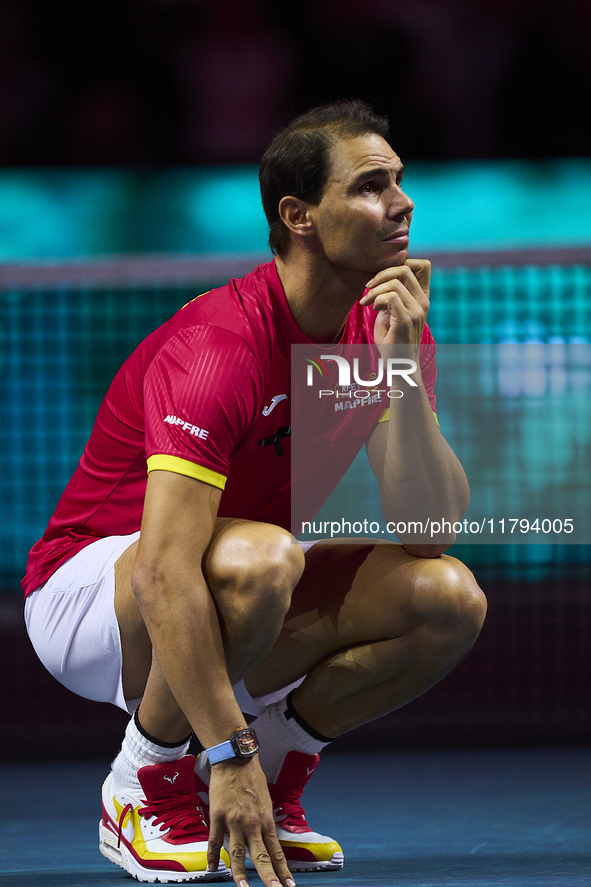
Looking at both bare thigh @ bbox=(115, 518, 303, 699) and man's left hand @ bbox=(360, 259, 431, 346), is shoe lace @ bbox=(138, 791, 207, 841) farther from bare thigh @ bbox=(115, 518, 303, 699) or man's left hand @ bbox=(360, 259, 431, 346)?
man's left hand @ bbox=(360, 259, 431, 346)

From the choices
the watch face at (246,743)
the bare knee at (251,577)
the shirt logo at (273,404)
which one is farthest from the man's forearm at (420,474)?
the watch face at (246,743)

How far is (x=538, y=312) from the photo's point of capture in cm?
330

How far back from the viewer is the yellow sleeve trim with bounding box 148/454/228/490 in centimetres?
163

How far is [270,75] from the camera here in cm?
447

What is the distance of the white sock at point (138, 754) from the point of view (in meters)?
1.82

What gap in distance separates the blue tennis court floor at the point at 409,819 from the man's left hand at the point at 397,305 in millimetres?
871

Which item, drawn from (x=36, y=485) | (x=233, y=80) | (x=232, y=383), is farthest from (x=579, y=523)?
(x=233, y=80)

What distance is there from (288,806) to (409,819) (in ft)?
1.23

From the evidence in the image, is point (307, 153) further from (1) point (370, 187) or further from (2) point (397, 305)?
(2) point (397, 305)

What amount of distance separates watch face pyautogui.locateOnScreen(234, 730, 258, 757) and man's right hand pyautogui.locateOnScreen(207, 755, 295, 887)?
0.5 inches

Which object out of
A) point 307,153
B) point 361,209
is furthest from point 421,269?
point 307,153

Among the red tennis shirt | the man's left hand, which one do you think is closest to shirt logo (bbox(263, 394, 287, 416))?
the red tennis shirt

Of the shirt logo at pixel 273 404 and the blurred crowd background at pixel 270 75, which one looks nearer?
the shirt logo at pixel 273 404

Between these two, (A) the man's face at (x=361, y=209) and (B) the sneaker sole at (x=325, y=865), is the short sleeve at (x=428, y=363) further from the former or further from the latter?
(B) the sneaker sole at (x=325, y=865)
